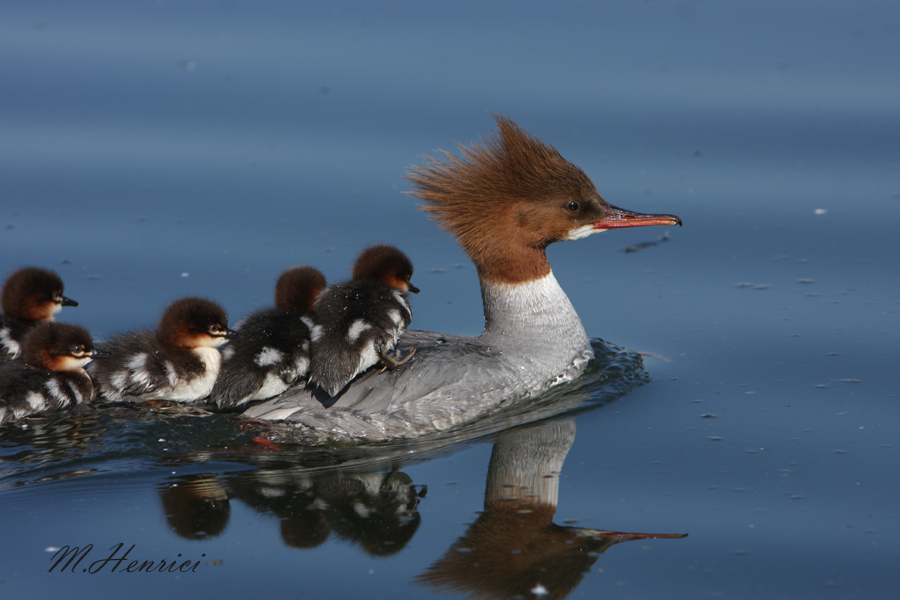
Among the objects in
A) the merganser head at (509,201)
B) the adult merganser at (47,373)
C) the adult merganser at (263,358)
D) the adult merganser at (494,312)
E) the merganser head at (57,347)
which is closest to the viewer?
the adult merganser at (47,373)

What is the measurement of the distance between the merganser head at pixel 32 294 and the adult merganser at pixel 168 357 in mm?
693

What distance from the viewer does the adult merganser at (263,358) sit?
5.85 metres

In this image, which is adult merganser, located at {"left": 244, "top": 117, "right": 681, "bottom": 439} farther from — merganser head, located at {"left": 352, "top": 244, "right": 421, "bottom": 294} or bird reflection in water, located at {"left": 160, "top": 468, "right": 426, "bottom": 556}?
bird reflection in water, located at {"left": 160, "top": 468, "right": 426, "bottom": 556}

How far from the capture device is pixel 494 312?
6.45m

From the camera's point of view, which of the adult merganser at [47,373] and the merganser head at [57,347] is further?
the merganser head at [57,347]

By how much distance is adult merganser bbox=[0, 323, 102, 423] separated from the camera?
5586 millimetres

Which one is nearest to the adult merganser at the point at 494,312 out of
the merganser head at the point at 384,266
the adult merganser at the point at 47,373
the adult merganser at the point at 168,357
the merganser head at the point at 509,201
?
the merganser head at the point at 509,201

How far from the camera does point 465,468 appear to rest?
5.34 metres

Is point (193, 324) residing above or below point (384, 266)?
below

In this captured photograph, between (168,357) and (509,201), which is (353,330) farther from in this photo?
(509,201)

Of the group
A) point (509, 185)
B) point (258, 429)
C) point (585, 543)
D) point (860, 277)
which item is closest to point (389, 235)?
point (509, 185)

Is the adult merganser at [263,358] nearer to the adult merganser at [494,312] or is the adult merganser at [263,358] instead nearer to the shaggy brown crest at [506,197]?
the adult merganser at [494,312]

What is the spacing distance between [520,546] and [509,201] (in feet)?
7.70

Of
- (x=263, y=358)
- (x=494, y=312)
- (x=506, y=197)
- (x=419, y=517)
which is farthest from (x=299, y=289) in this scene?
(x=419, y=517)
